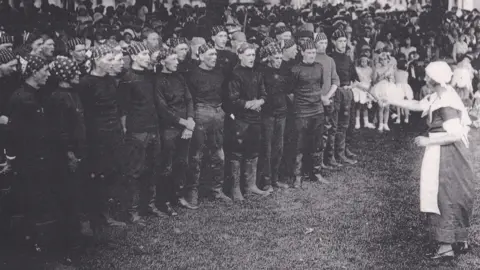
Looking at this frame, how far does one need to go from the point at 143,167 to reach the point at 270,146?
2.27 metres

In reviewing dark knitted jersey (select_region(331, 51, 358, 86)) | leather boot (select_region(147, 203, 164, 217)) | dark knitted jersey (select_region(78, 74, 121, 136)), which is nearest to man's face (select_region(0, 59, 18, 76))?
dark knitted jersey (select_region(78, 74, 121, 136))

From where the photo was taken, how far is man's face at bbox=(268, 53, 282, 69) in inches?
343

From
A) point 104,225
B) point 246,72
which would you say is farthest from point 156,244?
point 246,72

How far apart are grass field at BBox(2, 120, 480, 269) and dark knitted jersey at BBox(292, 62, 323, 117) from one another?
1202 mm

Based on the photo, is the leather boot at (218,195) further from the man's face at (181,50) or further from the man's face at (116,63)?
the man's face at (116,63)

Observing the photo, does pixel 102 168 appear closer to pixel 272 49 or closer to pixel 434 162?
→ pixel 272 49

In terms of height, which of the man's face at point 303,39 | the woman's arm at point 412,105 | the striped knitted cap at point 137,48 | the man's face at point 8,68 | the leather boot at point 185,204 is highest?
the striped knitted cap at point 137,48

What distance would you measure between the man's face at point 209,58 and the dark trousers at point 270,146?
1.19 meters

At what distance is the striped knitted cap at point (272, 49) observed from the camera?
869cm

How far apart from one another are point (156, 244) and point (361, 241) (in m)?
2.32

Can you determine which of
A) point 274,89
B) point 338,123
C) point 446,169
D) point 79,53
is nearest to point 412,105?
point 446,169

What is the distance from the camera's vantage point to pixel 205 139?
8.30 meters

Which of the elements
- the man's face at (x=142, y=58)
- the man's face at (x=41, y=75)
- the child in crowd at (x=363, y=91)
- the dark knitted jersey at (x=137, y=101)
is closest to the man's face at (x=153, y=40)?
the man's face at (x=142, y=58)

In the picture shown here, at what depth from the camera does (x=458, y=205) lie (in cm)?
622
